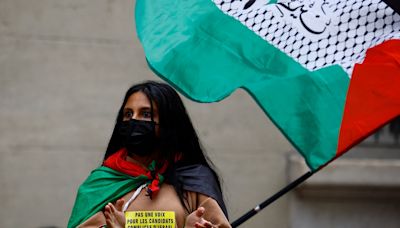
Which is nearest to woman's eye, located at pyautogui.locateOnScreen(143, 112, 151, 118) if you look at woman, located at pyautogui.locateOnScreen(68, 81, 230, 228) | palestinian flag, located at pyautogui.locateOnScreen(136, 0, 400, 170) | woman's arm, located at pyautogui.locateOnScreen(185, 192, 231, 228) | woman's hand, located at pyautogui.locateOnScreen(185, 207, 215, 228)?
woman, located at pyautogui.locateOnScreen(68, 81, 230, 228)

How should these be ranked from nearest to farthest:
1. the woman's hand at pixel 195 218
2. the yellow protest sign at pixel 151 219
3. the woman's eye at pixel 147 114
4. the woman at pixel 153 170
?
1. the woman's hand at pixel 195 218
2. the yellow protest sign at pixel 151 219
3. the woman at pixel 153 170
4. the woman's eye at pixel 147 114

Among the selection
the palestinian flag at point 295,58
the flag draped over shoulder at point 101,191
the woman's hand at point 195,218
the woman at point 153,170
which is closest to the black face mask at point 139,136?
the woman at point 153,170

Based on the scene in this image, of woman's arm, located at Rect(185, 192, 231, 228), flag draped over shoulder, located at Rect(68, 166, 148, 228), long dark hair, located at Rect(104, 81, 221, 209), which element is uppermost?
Result: long dark hair, located at Rect(104, 81, 221, 209)

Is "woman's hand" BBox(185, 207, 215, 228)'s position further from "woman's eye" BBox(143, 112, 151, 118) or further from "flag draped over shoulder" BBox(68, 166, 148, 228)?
"woman's eye" BBox(143, 112, 151, 118)

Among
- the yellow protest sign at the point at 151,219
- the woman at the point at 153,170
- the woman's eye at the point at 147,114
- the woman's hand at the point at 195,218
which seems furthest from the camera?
the woman's eye at the point at 147,114

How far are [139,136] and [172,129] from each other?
21 centimetres

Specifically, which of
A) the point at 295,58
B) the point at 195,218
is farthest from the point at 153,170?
the point at 295,58

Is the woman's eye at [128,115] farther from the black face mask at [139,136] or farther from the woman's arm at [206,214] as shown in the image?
the woman's arm at [206,214]

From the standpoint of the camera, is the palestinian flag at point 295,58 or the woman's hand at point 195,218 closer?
the woman's hand at point 195,218

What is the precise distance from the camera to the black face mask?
4.42m

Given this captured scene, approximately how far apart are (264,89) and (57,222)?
3505 mm

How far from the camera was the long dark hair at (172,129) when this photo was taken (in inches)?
178

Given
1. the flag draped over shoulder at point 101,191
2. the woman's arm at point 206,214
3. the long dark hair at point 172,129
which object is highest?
the long dark hair at point 172,129

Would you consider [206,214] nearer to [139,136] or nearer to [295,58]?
[139,136]
